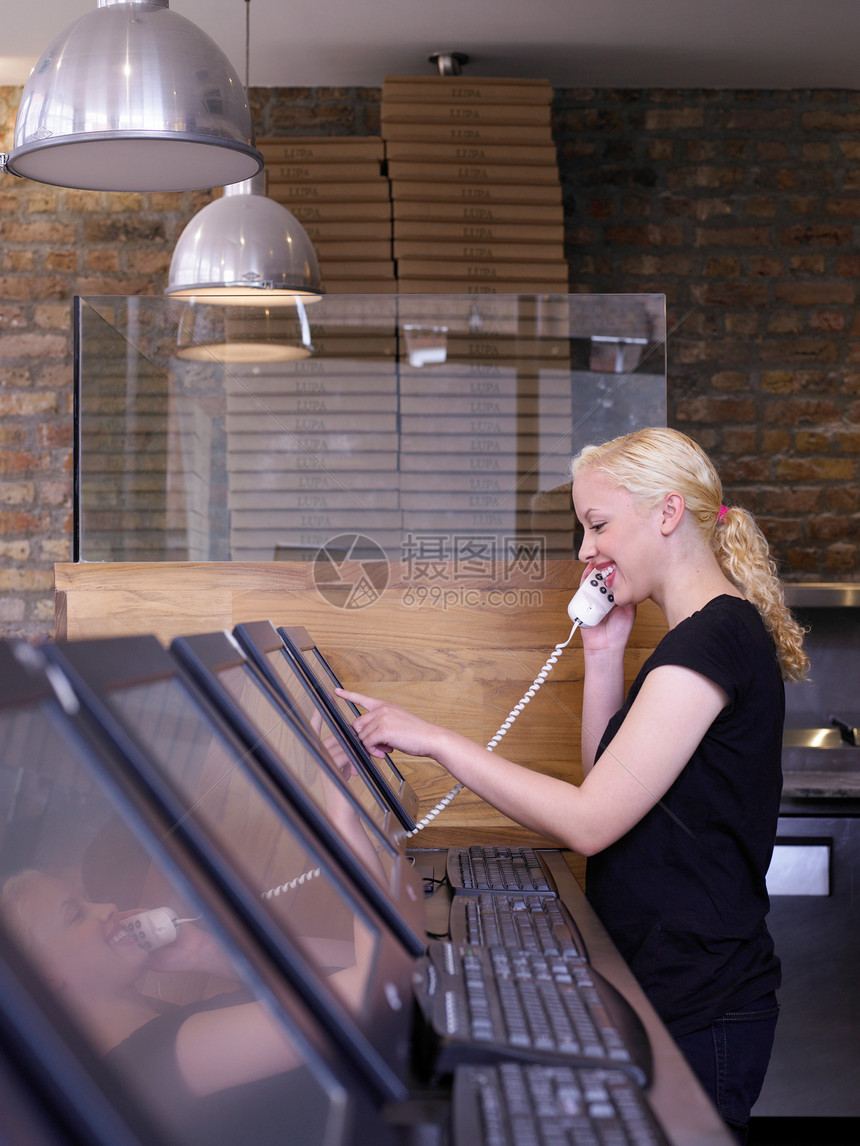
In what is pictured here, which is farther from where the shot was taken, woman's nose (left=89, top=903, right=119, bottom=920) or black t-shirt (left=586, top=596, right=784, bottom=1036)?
black t-shirt (left=586, top=596, right=784, bottom=1036)

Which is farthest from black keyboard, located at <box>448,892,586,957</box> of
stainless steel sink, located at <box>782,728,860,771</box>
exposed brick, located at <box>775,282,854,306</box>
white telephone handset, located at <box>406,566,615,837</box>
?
exposed brick, located at <box>775,282,854,306</box>

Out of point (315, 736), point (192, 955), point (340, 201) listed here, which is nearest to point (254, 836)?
point (192, 955)

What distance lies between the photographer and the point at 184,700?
2.50ft

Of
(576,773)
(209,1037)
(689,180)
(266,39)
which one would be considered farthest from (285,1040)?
(689,180)

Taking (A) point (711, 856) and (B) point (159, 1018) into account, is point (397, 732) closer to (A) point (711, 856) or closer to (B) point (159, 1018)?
(A) point (711, 856)

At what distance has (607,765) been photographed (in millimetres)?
1289

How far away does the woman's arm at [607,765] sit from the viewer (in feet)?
4.13

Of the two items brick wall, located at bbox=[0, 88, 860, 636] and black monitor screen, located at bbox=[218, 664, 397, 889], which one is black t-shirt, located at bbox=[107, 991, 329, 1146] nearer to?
black monitor screen, located at bbox=[218, 664, 397, 889]

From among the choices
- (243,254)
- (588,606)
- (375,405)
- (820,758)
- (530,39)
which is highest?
(530,39)

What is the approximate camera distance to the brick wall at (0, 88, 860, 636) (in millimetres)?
3600

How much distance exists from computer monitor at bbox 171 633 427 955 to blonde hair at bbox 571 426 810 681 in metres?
0.59

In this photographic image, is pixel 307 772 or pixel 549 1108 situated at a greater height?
pixel 307 772

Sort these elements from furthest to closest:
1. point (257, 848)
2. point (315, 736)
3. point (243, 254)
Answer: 1. point (243, 254)
2. point (315, 736)
3. point (257, 848)

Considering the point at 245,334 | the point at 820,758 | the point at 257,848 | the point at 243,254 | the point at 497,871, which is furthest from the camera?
the point at 820,758
